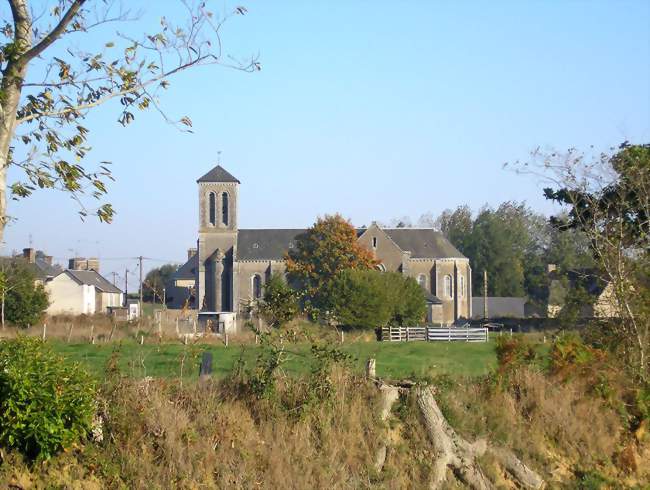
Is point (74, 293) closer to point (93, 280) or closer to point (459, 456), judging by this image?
point (93, 280)

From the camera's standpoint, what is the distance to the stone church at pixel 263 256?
87.5 meters

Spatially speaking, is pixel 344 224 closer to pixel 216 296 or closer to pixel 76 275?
pixel 216 296

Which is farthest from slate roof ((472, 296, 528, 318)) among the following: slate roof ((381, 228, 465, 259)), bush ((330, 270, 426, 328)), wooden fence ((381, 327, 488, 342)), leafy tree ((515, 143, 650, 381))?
leafy tree ((515, 143, 650, 381))

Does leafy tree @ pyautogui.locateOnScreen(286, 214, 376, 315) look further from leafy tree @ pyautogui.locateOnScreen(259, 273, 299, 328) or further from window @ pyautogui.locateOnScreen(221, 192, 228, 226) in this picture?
leafy tree @ pyautogui.locateOnScreen(259, 273, 299, 328)

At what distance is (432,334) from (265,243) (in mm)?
36989

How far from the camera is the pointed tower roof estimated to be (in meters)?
93.2

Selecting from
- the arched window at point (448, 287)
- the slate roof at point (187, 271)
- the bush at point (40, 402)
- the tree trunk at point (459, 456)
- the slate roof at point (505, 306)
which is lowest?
the tree trunk at point (459, 456)

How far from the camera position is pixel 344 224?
260 ft

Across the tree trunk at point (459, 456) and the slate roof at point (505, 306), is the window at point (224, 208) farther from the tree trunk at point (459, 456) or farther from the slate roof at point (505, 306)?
the tree trunk at point (459, 456)

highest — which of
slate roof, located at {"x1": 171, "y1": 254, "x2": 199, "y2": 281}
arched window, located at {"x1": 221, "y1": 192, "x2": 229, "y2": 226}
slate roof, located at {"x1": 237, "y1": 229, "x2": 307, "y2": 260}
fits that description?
arched window, located at {"x1": 221, "y1": 192, "x2": 229, "y2": 226}

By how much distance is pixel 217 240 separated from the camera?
91312mm

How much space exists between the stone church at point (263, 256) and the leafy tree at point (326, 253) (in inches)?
257

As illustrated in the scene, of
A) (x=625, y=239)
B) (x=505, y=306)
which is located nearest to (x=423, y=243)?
(x=505, y=306)

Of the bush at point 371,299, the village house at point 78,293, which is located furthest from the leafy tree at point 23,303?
the village house at point 78,293
